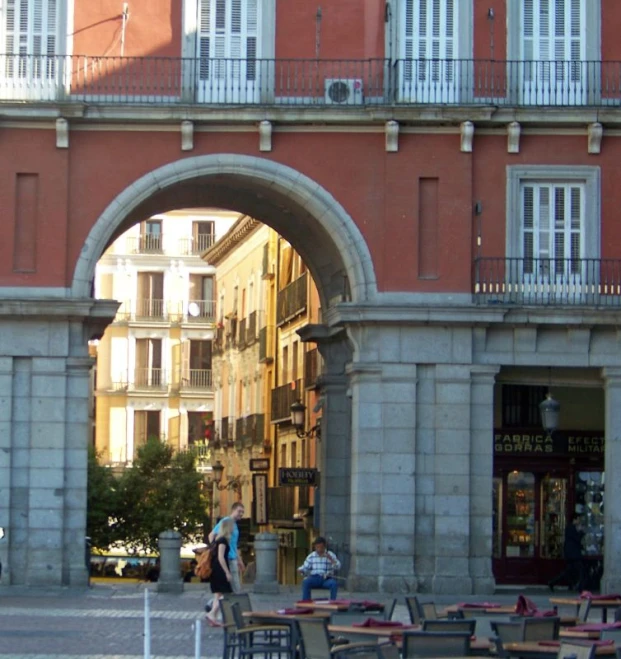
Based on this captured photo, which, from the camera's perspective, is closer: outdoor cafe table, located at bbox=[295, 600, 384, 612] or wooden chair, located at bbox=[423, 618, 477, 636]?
wooden chair, located at bbox=[423, 618, 477, 636]

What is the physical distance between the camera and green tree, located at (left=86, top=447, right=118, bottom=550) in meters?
69.5

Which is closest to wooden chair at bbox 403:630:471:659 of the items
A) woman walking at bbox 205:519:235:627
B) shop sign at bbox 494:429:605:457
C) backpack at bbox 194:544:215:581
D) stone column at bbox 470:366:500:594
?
Result: woman walking at bbox 205:519:235:627

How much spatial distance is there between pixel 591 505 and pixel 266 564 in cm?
771

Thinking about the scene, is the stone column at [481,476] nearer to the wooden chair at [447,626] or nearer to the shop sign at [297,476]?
the shop sign at [297,476]

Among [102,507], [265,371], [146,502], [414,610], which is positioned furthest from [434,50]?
[146,502]

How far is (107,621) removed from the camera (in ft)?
103

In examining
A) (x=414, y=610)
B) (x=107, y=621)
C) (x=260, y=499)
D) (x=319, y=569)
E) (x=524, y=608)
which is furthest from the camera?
(x=260, y=499)

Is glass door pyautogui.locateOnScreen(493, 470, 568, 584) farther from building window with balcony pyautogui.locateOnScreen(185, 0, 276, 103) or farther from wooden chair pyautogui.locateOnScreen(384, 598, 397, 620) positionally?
wooden chair pyautogui.locateOnScreen(384, 598, 397, 620)

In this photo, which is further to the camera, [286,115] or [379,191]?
[379,191]

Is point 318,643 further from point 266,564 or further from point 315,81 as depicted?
point 315,81

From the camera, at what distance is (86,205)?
37.9m

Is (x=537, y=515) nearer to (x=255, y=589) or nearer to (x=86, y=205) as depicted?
(x=255, y=589)

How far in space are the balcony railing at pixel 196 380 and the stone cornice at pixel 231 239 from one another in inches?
340

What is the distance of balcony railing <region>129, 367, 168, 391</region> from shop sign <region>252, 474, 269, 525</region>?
2863 cm
